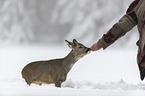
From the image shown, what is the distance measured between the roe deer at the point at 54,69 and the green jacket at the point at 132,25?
0.32 m

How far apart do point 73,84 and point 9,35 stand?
921 mm

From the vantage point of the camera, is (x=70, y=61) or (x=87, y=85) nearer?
(x=70, y=61)

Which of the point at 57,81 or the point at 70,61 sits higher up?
the point at 70,61

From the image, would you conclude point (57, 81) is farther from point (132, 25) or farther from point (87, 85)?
point (132, 25)

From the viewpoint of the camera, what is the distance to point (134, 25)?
99 centimetres

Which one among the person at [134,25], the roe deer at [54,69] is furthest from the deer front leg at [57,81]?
the person at [134,25]

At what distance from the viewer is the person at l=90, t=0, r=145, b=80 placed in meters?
0.90

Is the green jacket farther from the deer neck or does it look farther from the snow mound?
the snow mound

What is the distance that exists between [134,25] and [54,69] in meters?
0.62

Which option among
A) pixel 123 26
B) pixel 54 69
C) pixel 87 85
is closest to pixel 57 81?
pixel 54 69

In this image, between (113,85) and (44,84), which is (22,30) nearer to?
(44,84)

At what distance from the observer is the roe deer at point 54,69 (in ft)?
4.62

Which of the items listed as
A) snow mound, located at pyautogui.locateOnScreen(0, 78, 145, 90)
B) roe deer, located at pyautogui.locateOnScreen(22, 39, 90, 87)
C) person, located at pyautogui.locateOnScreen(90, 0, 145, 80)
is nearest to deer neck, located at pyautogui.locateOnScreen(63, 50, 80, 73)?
roe deer, located at pyautogui.locateOnScreen(22, 39, 90, 87)

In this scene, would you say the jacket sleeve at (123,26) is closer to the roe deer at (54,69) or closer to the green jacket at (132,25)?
the green jacket at (132,25)
